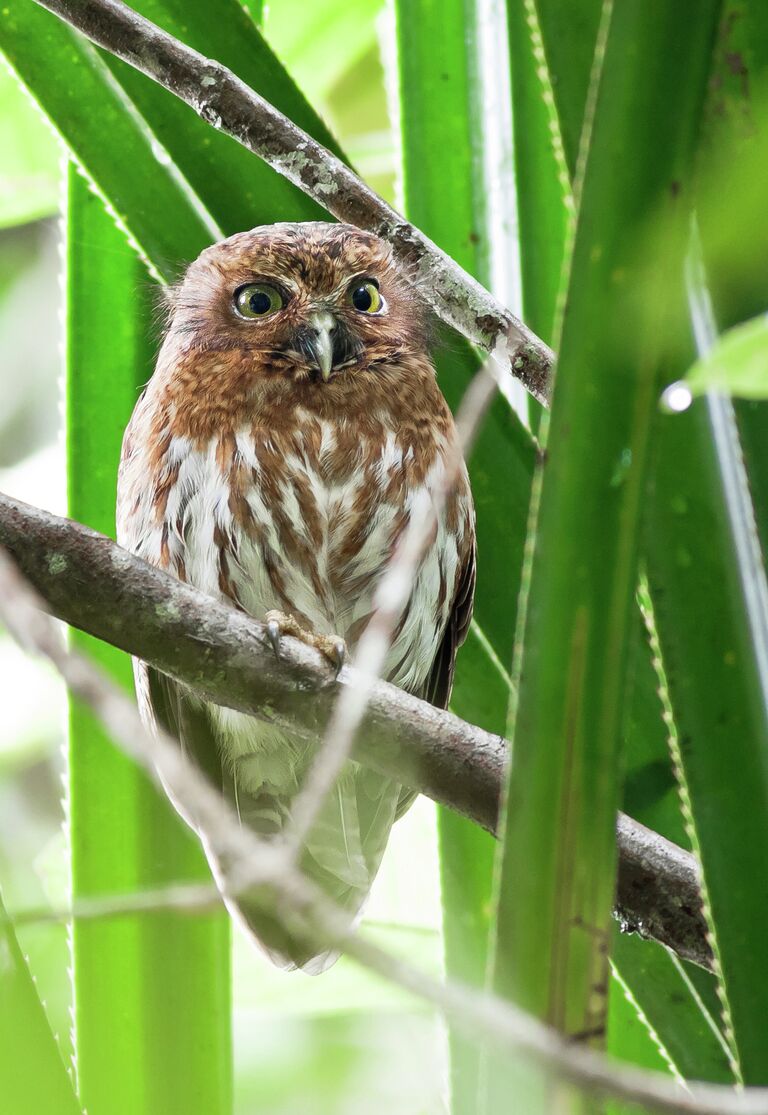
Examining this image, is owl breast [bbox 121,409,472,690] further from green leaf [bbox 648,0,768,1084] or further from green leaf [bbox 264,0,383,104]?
green leaf [bbox 648,0,768,1084]


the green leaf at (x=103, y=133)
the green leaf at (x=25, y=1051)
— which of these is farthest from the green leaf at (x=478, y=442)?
the green leaf at (x=25, y=1051)

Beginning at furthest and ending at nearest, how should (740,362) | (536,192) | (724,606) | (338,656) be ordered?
1. (536,192)
2. (338,656)
3. (724,606)
4. (740,362)

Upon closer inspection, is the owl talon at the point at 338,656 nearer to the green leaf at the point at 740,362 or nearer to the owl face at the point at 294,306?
the owl face at the point at 294,306

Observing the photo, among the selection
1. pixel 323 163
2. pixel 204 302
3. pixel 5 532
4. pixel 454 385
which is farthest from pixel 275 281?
pixel 5 532

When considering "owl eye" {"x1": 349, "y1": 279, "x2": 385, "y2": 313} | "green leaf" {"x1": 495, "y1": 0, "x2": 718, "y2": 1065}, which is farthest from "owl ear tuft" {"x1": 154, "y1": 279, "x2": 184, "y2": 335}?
"green leaf" {"x1": 495, "y1": 0, "x2": 718, "y2": 1065}

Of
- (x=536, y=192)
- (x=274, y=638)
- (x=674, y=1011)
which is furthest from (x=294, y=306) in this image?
(x=674, y=1011)

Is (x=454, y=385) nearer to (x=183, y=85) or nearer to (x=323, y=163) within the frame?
(x=323, y=163)

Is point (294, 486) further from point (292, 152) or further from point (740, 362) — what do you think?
point (740, 362)
